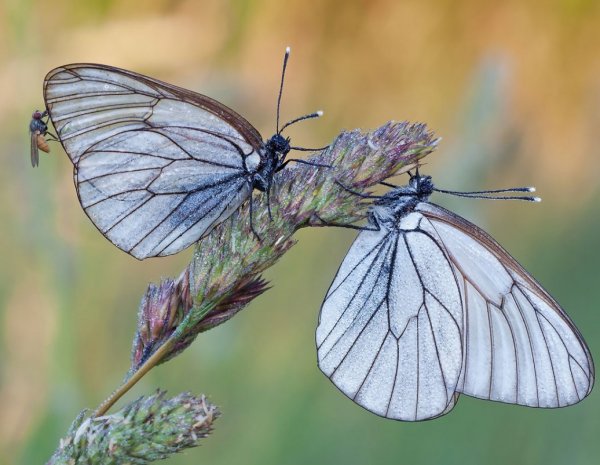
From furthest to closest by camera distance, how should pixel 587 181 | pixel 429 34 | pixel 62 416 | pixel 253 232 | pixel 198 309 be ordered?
1. pixel 429 34
2. pixel 587 181
3. pixel 62 416
4. pixel 253 232
5. pixel 198 309

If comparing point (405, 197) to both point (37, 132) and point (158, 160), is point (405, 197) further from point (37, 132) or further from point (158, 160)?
point (37, 132)

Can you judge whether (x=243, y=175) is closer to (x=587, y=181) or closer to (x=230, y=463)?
(x=230, y=463)

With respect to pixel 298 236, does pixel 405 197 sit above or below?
below

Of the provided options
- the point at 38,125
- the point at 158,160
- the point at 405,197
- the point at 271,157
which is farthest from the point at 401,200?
the point at 38,125

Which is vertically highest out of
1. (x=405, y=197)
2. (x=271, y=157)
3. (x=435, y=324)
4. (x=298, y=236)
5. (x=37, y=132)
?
(x=298, y=236)

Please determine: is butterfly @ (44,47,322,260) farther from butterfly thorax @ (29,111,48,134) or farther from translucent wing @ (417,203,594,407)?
translucent wing @ (417,203,594,407)

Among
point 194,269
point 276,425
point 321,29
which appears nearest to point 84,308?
point 276,425
